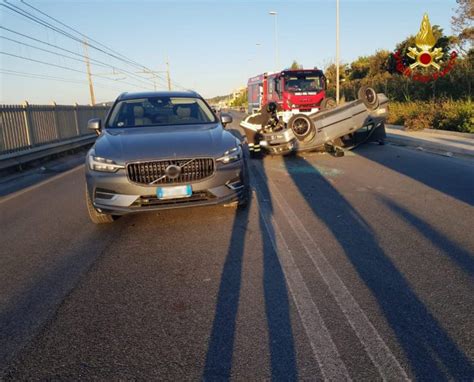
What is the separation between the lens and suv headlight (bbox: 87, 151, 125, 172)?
15.2 ft

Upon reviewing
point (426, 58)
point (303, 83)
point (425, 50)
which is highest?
point (425, 50)

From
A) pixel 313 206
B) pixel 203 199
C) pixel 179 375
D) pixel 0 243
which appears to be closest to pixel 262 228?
pixel 203 199

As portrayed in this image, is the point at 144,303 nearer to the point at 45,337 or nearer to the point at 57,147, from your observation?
the point at 45,337

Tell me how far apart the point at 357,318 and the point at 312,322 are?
32 centimetres

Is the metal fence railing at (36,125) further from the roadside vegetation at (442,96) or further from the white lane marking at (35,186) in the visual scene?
the roadside vegetation at (442,96)

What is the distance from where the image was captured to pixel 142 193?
4.59 metres

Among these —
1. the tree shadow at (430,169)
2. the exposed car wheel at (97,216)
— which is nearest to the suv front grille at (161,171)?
the exposed car wheel at (97,216)

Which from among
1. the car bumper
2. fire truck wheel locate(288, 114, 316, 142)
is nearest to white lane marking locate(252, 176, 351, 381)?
Result: the car bumper

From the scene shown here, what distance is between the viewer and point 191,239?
4.63 m

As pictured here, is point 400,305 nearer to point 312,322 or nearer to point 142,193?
point 312,322

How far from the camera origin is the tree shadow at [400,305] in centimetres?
233

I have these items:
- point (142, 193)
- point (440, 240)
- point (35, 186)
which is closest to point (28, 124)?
point (35, 186)

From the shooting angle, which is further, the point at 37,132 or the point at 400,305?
the point at 37,132

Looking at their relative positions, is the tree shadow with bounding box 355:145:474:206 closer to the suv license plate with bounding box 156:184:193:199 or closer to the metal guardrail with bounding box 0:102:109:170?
the suv license plate with bounding box 156:184:193:199
